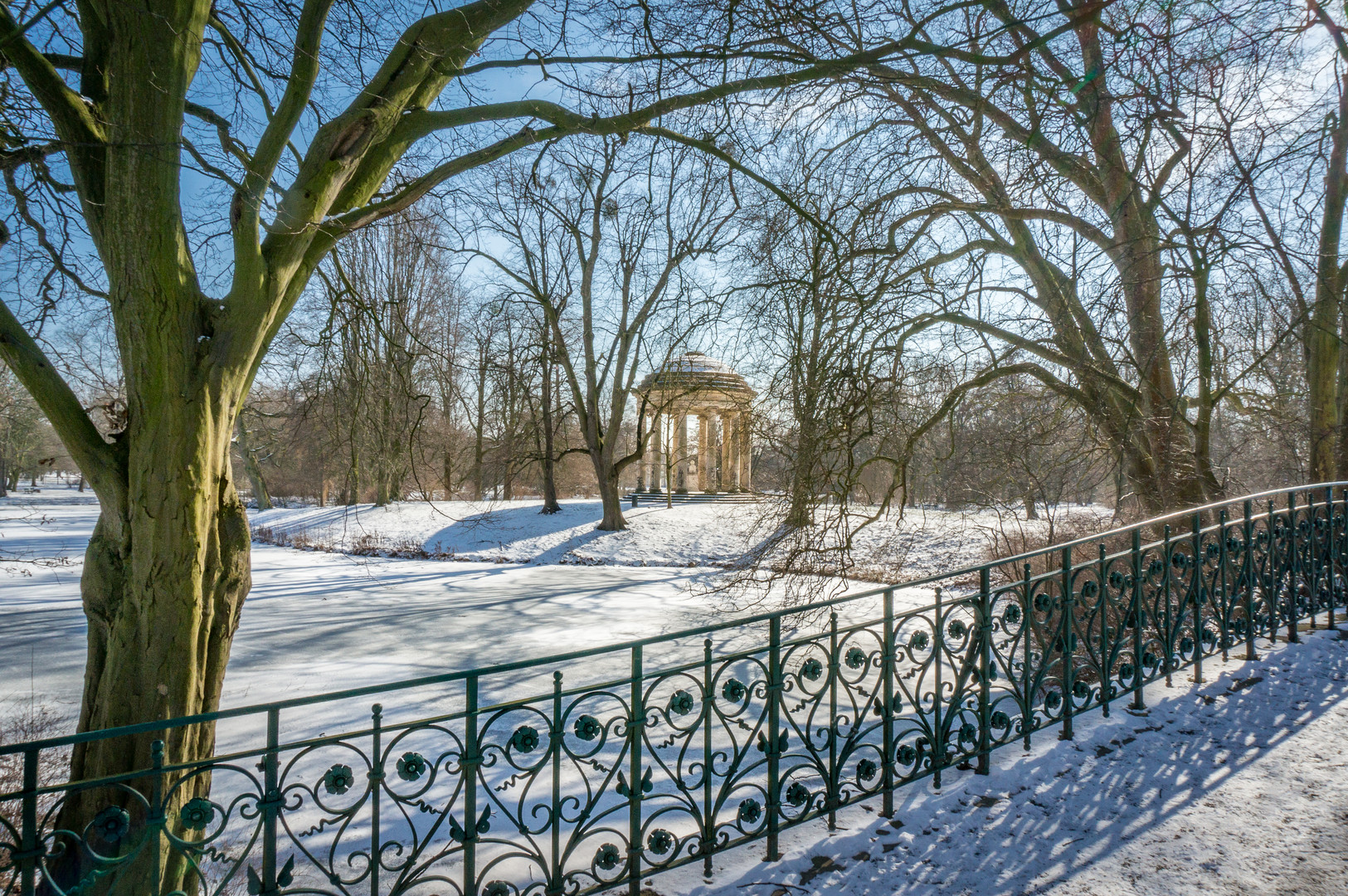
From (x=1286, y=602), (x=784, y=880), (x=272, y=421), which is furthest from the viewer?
(x=272, y=421)

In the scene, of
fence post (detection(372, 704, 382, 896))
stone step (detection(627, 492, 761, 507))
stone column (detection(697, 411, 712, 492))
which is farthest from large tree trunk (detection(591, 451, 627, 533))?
fence post (detection(372, 704, 382, 896))

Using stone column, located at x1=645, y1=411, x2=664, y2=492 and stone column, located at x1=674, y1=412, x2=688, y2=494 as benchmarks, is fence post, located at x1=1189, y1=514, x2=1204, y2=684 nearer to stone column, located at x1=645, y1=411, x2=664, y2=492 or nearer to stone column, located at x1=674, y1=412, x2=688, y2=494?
stone column, located at x1=645, y1=411, x2=664, y2=492

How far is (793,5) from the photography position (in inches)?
130

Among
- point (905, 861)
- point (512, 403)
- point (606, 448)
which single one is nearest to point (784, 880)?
point (905, 861)

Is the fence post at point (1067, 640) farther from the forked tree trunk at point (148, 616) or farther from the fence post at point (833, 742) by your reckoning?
the forked tree trunk at point (148, 616)

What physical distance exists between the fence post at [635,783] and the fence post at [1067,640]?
2060 millimetres

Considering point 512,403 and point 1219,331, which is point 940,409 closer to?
point 1219,331

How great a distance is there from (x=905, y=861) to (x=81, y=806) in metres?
3.30

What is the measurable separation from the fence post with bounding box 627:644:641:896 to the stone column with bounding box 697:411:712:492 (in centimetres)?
2268

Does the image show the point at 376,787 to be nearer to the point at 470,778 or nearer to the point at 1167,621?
the point at 470,778

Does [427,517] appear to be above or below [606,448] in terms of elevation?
below

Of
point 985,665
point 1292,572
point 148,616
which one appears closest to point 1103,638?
point 985,665

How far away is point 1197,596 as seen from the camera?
4078 mm

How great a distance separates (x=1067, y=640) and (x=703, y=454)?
23218 mm
